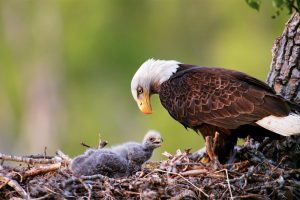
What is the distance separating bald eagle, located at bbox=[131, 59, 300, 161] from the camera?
8766mm

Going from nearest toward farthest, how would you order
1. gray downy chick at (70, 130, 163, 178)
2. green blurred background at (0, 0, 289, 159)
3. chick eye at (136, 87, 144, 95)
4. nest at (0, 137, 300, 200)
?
nest at (0, 137, 300, 200) → gray downy chick at (70, 130, 163, 178) → chick eye at (136, 87, 144, 95) → green blurred background at (0, 0, 289, 159)

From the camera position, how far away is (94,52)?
3094 centimetres

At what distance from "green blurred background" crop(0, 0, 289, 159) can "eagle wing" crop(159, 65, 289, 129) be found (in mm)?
16126

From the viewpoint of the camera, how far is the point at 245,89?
8.95m

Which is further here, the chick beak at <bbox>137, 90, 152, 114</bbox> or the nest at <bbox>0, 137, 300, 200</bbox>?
the chick beak at <bbox>137, 90, 152, 114</bbox>

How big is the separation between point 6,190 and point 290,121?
2.20 metres

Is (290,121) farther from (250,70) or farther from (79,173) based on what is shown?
(250,70)

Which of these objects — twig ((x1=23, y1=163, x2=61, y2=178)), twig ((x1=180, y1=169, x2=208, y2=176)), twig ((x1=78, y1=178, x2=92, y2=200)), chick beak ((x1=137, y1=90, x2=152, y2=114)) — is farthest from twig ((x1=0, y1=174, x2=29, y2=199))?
chick beak ((x1=137, y1=90, x2=152, y2=114))

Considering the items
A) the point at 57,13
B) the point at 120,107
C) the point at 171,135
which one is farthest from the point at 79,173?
the point at 57,13

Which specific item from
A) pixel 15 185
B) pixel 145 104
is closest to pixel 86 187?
pixel 15 185

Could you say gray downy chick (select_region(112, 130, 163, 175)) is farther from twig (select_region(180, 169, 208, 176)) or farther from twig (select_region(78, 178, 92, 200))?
twig (select_region(78, 178, 92, 200))

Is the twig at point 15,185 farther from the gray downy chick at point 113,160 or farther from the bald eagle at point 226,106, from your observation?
the bald eagle at point 226,106

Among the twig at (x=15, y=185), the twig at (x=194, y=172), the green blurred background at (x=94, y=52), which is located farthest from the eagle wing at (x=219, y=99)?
the green blurred background at (x=94, y=52)

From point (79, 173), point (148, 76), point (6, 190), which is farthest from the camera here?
point (148, 76)
